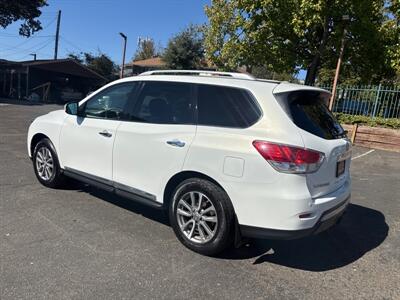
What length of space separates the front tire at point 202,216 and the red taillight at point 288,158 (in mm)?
585

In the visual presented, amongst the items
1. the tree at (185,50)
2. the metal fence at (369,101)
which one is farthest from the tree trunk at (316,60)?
the tree at (185,50)

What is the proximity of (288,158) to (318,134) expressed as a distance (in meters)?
0.52

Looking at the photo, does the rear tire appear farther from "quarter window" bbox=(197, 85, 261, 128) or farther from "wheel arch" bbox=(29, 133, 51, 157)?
"quarter window" bbox=(197, 85, 261, 128)

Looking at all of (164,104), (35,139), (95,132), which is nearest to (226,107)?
(164,104)

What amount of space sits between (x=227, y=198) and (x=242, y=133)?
63 cm

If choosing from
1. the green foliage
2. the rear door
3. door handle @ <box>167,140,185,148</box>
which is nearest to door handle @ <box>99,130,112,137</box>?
the rear door

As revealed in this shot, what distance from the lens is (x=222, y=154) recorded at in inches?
136

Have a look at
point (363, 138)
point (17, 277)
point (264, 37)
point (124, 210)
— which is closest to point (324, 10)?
point (264, 37)

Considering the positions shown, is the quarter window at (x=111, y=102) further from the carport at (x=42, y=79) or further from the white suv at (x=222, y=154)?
the carport at (x=42, y=79)

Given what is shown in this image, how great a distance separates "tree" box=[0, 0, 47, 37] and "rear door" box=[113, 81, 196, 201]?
31.9 metres

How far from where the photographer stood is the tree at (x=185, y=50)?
3777 cm

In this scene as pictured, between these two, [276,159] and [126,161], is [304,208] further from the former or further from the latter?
[126,161]

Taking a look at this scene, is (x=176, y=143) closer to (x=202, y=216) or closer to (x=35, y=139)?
(x=202, y=216)

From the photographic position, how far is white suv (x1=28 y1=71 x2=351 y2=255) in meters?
3.26
